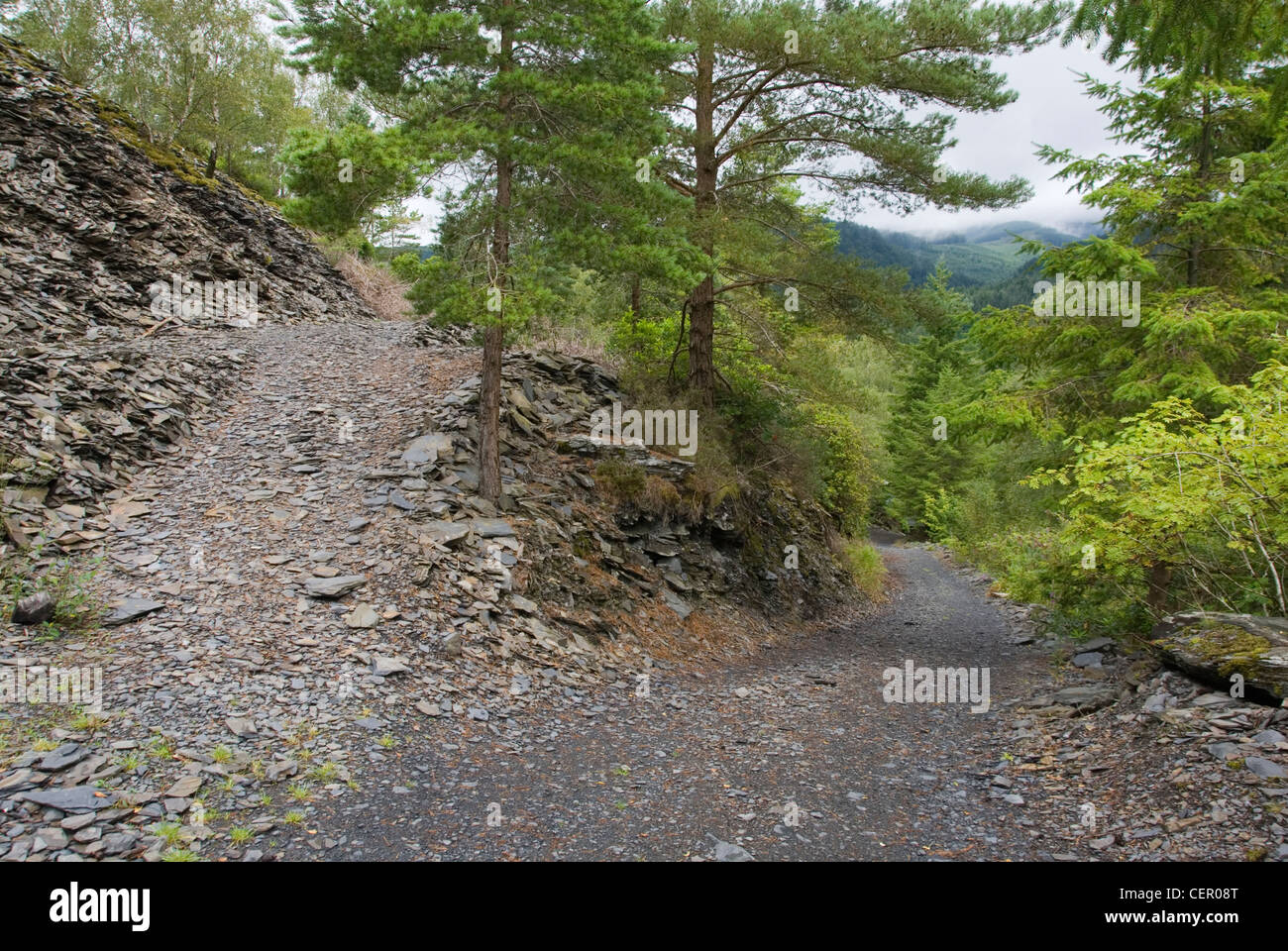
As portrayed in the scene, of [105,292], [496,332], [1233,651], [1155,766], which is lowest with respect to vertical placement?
[1155,766]

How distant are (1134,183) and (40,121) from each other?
20.8 metres

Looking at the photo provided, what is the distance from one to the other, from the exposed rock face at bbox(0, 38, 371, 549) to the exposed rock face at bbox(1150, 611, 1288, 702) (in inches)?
422

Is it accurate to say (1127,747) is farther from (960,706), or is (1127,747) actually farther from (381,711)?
(381,711)

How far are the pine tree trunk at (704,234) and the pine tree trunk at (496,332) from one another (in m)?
3.40

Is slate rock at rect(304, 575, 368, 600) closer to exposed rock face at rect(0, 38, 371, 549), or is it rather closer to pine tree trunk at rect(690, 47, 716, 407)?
exposed rock face at rect(0, 38, 371, 549)

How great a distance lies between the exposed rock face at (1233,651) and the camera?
16.6 ft

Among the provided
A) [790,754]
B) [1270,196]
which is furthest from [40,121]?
[1270,196]

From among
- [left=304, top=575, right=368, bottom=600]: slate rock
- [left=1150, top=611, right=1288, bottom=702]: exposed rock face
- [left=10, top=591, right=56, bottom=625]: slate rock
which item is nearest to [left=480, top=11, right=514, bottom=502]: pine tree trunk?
[left=304, top=575, right=368, bottom=600]: slate rock

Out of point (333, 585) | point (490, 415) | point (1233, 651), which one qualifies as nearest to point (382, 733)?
point (333, 585)

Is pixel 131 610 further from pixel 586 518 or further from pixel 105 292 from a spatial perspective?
pixel 105 292

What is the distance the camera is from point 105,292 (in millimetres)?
12430

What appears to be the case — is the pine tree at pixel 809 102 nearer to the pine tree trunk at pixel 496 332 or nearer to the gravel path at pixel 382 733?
the pine tree trunk at pixel 496 332

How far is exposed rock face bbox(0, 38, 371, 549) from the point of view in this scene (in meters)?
8.00

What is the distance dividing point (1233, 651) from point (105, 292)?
17129 millimetres
